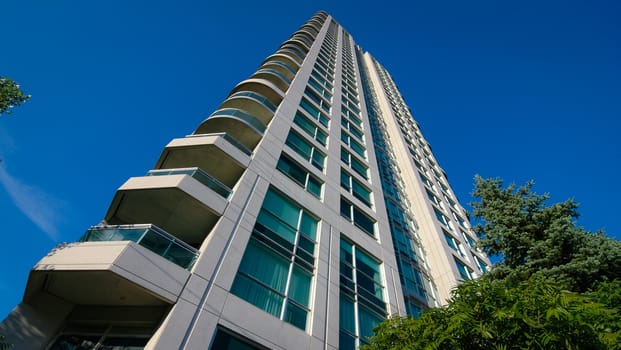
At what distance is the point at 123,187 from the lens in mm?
11016

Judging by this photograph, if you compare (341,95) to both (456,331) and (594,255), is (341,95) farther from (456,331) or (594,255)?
(456,331)

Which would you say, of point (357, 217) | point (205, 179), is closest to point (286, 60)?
point (357, 217)

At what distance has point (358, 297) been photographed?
12.3 meters

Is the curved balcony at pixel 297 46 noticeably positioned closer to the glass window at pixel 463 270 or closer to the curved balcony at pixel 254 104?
the curved balcony at pixel 254 104

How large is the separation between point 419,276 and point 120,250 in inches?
600

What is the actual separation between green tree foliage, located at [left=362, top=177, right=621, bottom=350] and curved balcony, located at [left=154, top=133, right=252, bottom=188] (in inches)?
307

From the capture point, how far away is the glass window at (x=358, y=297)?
1101 cm

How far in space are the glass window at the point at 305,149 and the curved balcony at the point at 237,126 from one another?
1.61 metres

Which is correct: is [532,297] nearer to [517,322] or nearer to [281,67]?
[517,322]

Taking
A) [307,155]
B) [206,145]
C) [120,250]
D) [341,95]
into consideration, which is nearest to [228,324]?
[120,250]

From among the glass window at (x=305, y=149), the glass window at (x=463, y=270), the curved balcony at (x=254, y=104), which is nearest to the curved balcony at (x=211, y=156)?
the glass window at (x=305, y=149)

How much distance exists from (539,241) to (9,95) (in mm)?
15908

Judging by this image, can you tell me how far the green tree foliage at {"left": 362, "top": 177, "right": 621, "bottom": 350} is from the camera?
542 centimetres

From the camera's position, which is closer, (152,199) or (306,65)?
(152,199)
